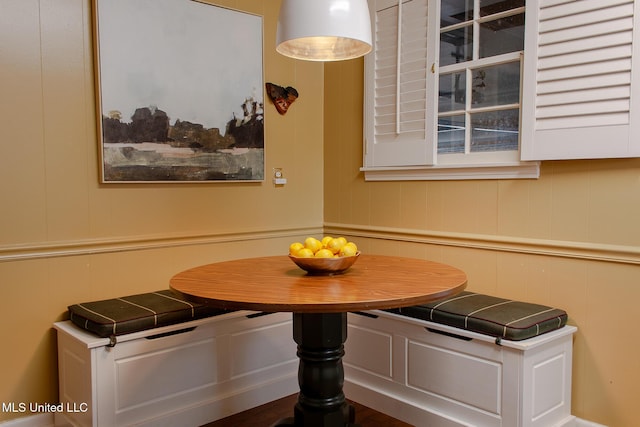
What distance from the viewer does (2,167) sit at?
7.84ft

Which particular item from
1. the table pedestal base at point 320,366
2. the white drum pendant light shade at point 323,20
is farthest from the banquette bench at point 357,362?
the white drum pendant light shade at point 323,20

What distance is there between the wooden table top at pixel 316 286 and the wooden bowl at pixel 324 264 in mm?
29

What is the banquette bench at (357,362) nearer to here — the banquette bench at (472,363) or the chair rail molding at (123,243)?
the banquette bench at (472,363)

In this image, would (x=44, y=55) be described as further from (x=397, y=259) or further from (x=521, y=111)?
(x=521, y=111)

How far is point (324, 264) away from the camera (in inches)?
80.4

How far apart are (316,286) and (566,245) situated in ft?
4.40

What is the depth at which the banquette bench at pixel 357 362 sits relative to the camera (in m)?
2.24

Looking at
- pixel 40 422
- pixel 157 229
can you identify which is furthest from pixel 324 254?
pixel 40 422

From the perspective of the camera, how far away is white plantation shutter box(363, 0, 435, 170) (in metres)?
3.06

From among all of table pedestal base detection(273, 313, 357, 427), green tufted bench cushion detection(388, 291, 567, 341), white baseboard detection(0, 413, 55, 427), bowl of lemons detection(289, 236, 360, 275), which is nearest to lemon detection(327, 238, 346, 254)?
bowl of lemons detection(289, 236, 360, 275)

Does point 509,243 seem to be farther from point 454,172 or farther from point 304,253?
point 304,253

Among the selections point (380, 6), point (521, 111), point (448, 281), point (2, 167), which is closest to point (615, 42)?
point (521, 111)

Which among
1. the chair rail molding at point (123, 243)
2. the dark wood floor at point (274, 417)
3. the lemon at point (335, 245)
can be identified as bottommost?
the dark wood floor at point (274, 417)

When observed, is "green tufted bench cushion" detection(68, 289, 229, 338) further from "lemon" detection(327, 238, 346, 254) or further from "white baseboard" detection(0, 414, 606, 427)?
"lemon" detection(327, 238, 346, 254)
